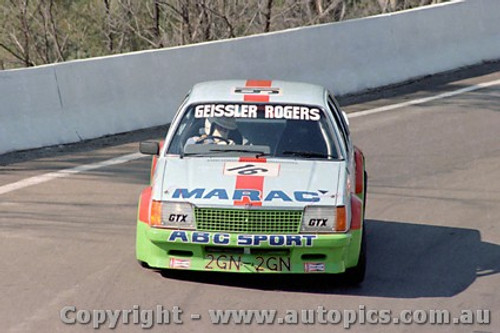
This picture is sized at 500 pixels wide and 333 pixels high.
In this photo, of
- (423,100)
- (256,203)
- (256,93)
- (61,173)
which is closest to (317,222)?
(256,203)

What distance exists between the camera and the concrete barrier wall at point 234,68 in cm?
1423

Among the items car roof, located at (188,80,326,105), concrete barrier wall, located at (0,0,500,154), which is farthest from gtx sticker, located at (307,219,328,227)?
concrete barrier wall, located at (0,0,500,154)

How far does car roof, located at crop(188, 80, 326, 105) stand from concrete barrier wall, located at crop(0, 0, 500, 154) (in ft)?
15.7

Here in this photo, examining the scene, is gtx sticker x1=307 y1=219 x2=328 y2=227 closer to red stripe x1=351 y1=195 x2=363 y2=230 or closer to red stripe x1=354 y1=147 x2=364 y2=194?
red stripe x1=351 y1=195 x2=363 y2=230

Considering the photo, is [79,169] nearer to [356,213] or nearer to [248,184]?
[248,184]

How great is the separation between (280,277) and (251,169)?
2.98 ft

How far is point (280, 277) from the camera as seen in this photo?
8.73 metres

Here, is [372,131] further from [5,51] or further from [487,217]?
[5,51]

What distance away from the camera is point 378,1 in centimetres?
2697

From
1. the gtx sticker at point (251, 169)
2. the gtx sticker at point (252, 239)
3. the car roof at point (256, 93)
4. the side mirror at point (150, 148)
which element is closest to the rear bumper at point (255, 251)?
the gtx sticker at point (252, 239)

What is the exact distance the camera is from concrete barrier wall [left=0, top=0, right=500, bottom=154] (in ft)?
46.7

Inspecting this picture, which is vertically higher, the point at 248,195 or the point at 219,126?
the point at 219,126

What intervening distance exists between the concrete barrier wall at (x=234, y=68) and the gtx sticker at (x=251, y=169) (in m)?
5.84

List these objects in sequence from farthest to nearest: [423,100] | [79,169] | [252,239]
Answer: [423,100] → [79,169] → [252,239]
